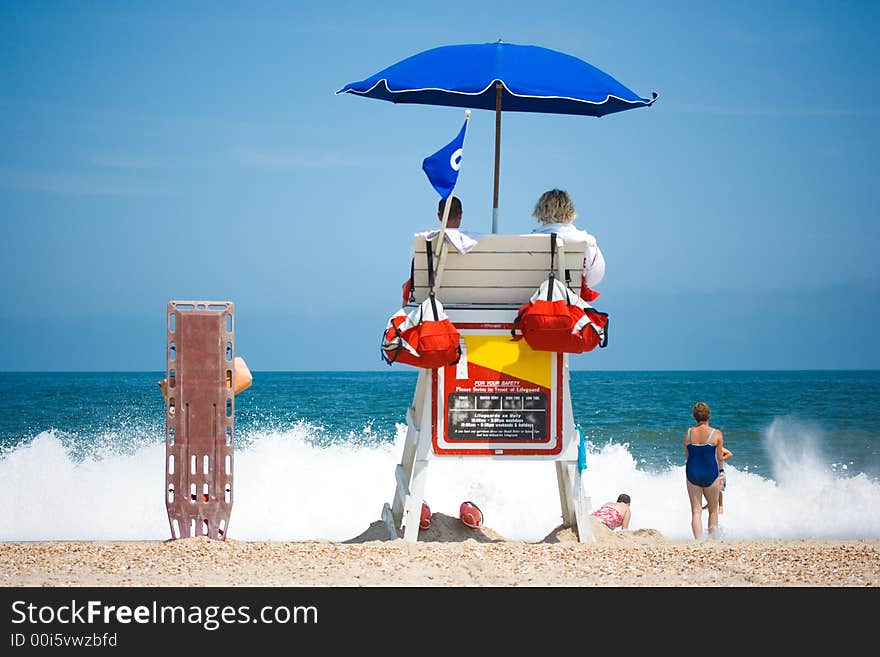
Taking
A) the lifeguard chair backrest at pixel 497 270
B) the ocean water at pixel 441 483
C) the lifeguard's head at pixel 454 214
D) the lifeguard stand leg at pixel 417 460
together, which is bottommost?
the ocean water at pixel 441 483

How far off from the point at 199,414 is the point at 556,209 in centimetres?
254

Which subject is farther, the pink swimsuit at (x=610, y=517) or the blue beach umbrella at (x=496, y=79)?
the pink swimsuit at (x=610, y=517)

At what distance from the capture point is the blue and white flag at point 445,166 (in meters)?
5.62

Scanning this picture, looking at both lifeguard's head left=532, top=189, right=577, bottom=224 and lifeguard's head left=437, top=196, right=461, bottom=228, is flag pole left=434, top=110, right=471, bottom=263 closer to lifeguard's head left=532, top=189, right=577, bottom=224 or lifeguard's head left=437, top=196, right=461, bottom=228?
lifeguard's head left=437, top=196, right=461, bottom=228

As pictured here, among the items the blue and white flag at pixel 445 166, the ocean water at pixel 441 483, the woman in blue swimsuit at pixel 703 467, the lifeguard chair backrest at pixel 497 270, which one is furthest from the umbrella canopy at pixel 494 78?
the woman in blue swimsuit at pixel 703 467

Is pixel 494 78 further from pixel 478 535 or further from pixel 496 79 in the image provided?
pixel 478 535

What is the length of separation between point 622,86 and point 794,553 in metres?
3.22

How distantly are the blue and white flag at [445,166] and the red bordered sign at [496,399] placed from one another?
34.3 inches

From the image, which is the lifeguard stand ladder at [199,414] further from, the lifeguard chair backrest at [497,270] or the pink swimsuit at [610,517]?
the pink swimsuit at [610,517]

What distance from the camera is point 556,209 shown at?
6195 millimetres

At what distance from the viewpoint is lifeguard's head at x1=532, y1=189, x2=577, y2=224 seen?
20.3ft

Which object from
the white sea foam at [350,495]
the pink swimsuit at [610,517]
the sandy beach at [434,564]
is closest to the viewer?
the sandy beach at [434,564]
